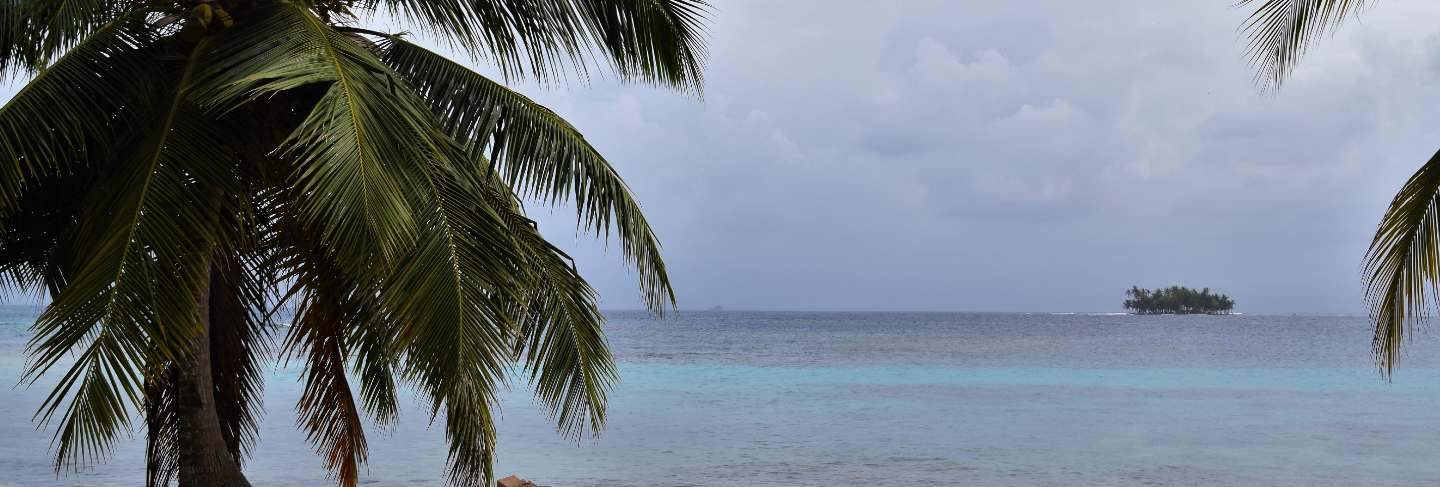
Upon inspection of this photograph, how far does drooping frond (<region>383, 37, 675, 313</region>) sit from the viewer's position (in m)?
6.88

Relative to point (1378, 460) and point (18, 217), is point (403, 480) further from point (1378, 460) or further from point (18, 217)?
point (1378, 460)

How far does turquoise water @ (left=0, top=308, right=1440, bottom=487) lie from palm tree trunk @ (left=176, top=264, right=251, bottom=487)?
5.52 metres

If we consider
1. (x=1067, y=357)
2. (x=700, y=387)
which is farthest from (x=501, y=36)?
(x=1067, y=357)

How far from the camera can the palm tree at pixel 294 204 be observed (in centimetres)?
511

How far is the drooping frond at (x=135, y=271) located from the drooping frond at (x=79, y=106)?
23cm

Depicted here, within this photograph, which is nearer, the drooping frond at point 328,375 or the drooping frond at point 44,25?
the drooping frond at point 44,25

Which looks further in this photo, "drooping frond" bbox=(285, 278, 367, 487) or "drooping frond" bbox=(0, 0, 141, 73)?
"drooping frond" bbox=(285, 278, 367, 487)

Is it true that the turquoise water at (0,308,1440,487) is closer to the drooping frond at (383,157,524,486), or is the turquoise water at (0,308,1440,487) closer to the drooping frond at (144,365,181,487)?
the drooping frond at (144,365,181,487)

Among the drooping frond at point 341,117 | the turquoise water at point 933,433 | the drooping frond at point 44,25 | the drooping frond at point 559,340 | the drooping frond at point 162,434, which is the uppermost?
the drooping frond at point 44,25

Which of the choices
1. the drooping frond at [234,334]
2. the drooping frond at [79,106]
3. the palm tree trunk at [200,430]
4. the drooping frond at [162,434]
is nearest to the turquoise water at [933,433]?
the drooping frond at [162,434]

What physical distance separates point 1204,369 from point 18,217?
33.9m

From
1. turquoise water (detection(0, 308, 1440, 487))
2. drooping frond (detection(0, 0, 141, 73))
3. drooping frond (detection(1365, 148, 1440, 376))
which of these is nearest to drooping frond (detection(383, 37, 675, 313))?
drooping frond (detection(0, 0, 141, 73))

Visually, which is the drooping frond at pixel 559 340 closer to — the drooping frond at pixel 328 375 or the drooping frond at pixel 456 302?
the drooping frond at pixel 456 302

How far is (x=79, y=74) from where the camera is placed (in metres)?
5.86
